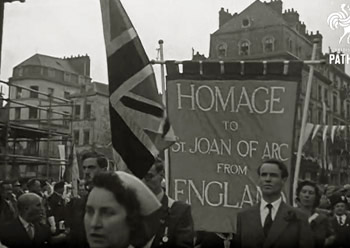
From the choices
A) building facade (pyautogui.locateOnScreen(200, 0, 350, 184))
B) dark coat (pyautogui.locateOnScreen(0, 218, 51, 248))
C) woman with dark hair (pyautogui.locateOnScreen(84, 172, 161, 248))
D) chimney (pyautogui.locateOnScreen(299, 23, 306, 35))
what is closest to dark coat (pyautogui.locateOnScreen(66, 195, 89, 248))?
dark coat (pyautogui.locateOnScreen(0, 218, 51, 248))

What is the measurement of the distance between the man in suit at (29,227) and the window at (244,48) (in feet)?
60.0

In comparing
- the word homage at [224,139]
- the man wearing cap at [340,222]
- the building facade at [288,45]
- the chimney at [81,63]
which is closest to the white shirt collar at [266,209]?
the word homage at [224,139]

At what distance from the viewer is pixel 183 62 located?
4387mm

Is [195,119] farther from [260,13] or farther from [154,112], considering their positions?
[260,13]

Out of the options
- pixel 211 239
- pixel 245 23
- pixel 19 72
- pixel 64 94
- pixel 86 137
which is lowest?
pixel 211 239

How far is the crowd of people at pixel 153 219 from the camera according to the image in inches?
70.4

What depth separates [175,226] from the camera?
344 centimetres

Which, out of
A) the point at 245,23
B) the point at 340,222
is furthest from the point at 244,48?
the point at 340,222

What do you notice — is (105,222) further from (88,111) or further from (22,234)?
(88,111)

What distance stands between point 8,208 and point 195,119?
69.9 inches

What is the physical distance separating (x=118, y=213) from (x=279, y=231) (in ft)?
6.08

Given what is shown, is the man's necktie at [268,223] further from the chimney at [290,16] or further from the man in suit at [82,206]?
the chimney at [290,16]

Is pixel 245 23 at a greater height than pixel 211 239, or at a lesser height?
greater

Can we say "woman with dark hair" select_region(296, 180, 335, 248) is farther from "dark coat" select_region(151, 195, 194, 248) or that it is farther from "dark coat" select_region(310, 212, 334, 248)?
"dark coat" select_region(151, 195, 194, 248)
